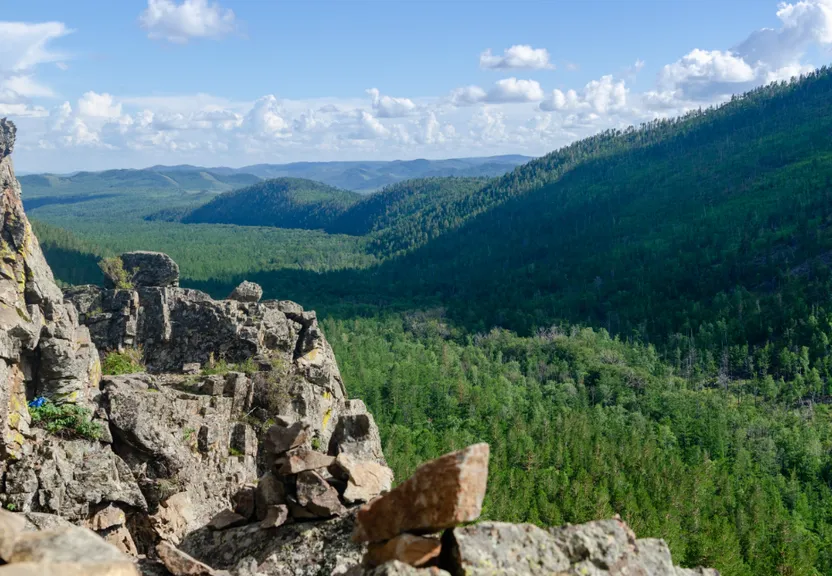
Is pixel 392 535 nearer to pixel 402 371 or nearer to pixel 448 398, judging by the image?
pixel 448 398

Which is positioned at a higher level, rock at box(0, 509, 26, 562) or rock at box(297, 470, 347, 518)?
rock at box(0, 509, 26, 562)

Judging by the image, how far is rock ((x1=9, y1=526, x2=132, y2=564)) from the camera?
9.81m

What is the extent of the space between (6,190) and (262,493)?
3276 cm

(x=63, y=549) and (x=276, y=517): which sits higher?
(x=63, y=549)

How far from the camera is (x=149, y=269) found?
2256 inches

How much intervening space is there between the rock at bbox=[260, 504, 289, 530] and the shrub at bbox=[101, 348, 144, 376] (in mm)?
27673

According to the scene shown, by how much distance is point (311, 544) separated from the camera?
784 inches

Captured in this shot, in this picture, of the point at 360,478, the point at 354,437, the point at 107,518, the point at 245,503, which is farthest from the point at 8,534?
the point at 354,437

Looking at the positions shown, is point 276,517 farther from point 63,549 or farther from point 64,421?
point 64,421

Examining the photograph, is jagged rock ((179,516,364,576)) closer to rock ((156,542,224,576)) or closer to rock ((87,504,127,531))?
rock ((156,542,224,576))

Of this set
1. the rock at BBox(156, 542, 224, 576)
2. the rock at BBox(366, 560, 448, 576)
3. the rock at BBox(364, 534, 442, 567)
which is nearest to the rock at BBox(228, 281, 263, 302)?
the rock at BBox(156, 542, 224, 576)

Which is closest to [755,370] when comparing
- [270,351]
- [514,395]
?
[514,395]

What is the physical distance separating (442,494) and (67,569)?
7307mm

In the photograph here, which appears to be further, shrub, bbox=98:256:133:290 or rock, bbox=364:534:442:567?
shrub, bbox=98:256:133:290
